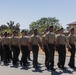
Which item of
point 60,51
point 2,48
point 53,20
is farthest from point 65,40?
point 53,20

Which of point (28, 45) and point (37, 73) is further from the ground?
point (28, 45)

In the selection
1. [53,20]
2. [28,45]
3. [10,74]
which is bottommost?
[10,74]

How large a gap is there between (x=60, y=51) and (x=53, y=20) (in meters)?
99.2

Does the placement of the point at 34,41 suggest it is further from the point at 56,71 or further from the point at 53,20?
the point at 53,20

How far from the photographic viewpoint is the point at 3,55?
1892 cm

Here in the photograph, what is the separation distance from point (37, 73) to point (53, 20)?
10063 centimetres

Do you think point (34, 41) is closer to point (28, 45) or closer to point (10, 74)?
point (28, 45)

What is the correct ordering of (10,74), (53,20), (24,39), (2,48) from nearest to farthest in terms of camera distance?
1. (10,74)
2. (24,39)
3. (2,48)
4. (53,20)

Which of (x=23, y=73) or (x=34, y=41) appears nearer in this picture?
(x=23, y=73)

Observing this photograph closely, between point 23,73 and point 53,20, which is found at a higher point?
point 53,20

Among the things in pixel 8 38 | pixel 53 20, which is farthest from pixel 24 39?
pixel 53 20

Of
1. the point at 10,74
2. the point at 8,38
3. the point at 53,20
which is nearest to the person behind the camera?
the point at 10,74

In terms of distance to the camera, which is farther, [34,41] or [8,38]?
[8,38]

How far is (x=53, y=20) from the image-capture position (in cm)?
11400
